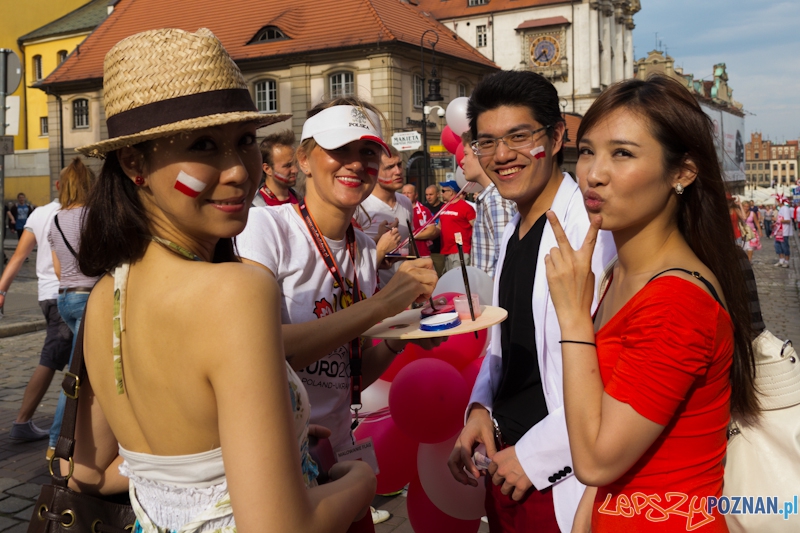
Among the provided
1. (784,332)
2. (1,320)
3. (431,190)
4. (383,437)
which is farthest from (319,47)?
(383,437)

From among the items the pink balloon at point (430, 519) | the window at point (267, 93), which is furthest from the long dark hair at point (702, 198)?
the window at point (267, 93)

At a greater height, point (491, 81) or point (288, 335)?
point (491, 81)

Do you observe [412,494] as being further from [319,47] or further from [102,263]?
[319,47]

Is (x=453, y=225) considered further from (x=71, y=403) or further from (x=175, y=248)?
(x=175, y=248)

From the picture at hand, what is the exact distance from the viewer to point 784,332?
10516 mm

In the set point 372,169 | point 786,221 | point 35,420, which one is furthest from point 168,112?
point 786,221

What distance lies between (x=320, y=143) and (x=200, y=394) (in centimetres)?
160

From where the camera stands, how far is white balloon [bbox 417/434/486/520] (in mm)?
3314

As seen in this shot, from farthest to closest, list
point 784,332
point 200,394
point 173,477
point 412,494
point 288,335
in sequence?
point 784,332 < point 412,494 < point 288,335 < point 173,477 < point 200,394

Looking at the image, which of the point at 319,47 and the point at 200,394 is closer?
the point at 200,394

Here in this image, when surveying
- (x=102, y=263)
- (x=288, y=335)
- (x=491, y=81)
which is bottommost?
(x=288, y=335)

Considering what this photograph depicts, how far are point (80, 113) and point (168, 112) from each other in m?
43.2

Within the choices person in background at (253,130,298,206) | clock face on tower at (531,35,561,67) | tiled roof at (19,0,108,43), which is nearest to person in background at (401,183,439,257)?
person in background at (253,130,298,206)

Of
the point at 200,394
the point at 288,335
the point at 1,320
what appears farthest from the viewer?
the point at 1,320
